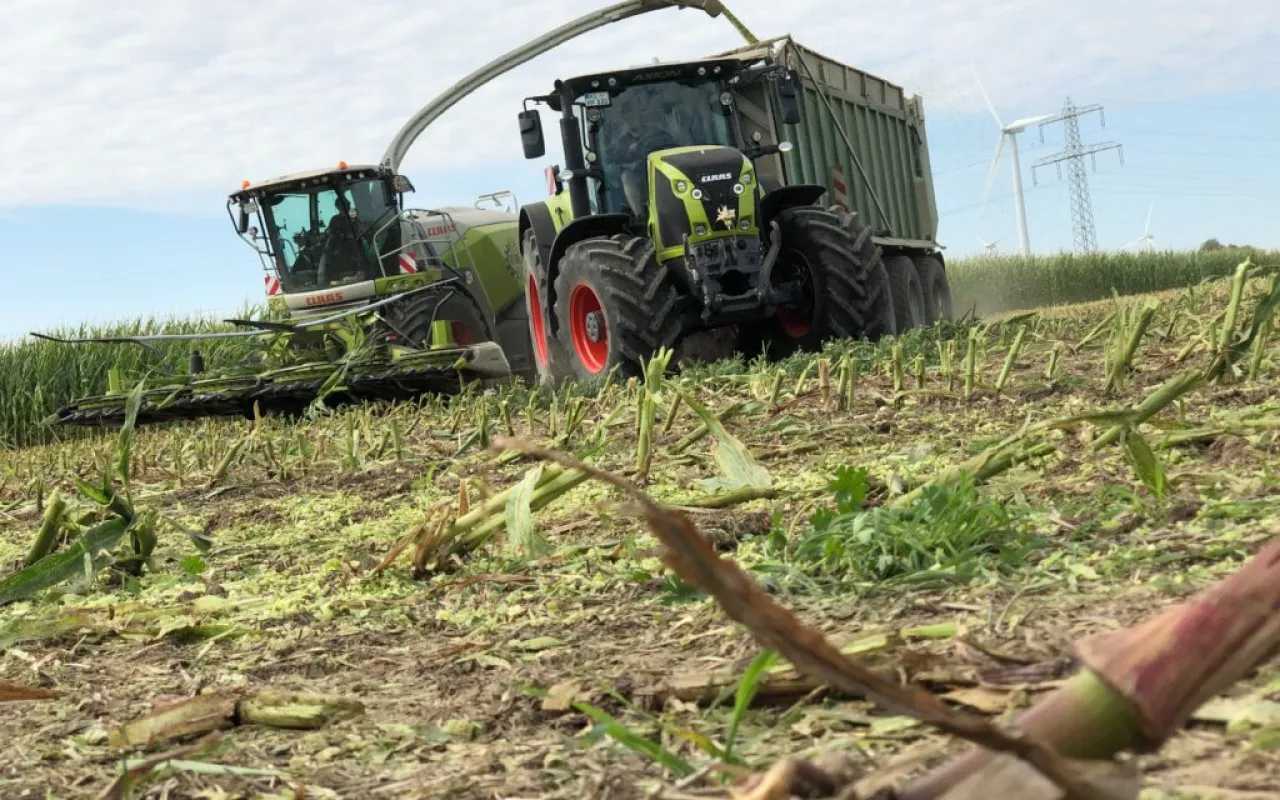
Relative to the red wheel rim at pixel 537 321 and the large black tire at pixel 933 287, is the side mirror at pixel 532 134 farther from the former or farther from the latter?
the large black tire at pixel 933 287

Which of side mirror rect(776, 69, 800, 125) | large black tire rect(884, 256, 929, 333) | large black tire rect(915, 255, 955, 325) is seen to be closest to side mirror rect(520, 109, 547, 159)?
side mirror rect(776, 69, 800, 125)

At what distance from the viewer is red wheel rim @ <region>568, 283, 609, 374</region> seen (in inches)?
370

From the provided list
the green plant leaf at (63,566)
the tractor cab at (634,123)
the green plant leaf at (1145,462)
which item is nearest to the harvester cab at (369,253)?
the tractor cab at (634,123)

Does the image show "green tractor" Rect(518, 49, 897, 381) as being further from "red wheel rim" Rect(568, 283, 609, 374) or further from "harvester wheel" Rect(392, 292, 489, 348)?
"harvester wheel" Rect(392, 292, 489, 348)

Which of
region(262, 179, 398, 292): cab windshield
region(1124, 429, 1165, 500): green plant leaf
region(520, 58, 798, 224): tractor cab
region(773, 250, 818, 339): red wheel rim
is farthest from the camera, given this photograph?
region(262, 179, 398, 292): cab windshield

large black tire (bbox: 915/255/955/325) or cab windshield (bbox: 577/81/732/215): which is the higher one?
cab windshield (bbox: 577/81/732/215)

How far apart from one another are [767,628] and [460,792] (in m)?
0.95

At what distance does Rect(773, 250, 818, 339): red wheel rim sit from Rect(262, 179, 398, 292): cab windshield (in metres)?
5.25

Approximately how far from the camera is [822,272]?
9.43m

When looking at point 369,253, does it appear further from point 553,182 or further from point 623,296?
point 623,296

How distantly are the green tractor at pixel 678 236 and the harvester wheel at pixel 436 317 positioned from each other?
2.41 meters

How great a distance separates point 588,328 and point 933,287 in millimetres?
7082

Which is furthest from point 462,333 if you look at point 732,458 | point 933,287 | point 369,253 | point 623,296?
point 732,458

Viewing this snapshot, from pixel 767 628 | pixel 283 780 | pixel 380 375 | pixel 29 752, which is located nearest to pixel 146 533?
pixel 29 752
